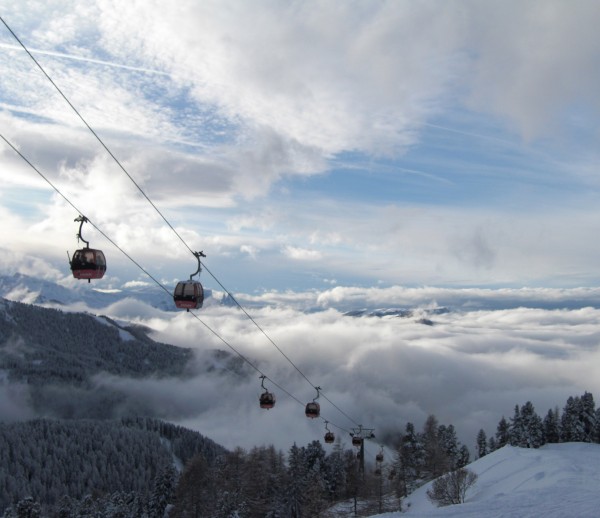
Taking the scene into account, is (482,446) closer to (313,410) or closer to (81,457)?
(313,410)

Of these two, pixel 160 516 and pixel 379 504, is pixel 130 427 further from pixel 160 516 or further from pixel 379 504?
pixel 379 504

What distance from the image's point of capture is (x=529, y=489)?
91.9 ft

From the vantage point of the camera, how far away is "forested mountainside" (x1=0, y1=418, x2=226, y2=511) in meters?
150

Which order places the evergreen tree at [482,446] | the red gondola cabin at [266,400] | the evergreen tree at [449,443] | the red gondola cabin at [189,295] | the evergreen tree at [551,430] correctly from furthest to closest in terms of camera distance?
1. the evergreen tree at [482,446]
2. the evergreen tree at [449,443]
3. the evergreen tree at [551,430]
4. the red gondola cabin at [266,400]
5. the red gondola cabin at [189,295]

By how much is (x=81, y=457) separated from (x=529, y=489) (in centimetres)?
17415

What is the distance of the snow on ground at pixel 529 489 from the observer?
1970 centimetres

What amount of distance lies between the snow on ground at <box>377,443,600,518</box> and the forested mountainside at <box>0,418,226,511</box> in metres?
→ 89.1

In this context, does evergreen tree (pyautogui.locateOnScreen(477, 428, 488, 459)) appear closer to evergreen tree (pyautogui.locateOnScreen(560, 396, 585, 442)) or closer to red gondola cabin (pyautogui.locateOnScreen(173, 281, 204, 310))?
evergreen tree (pyautogui.locateOnScreen(560, 396, 585, 442))

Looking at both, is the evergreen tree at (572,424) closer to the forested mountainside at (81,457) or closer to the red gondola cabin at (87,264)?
the forested mountainside at (81,457)

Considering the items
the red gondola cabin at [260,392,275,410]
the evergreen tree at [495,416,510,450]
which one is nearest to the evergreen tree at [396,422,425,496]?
the evergreen tree at [495,416,510,450]

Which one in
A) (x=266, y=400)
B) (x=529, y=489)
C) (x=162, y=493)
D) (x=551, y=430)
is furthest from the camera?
(x=551, y=430)

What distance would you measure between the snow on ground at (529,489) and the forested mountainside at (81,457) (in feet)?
292

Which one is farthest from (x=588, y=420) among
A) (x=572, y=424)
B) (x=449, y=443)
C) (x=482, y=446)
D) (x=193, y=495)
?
(x=193, y=495)

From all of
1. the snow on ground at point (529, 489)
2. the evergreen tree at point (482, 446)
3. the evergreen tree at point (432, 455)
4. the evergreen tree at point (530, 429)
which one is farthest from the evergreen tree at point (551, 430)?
the evergreen tree at point (432, 455)
